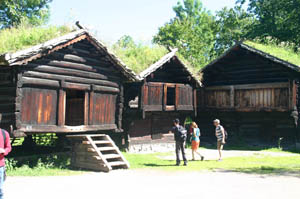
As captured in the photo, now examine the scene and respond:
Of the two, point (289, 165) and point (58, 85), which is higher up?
point (58, 85)

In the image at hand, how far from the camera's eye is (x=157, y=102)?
19906mm

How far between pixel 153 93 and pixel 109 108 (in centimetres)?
421

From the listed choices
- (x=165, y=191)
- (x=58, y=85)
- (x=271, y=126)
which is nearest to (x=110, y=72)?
(x=58, y=85)

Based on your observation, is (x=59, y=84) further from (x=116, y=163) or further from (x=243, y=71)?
(x=243, y=71)

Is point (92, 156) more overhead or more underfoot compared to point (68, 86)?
more underfoot

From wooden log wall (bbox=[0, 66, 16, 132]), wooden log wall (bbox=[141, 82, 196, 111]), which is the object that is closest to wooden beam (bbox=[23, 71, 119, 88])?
wooden log wall (bbox=[0, 66, 16, 132])

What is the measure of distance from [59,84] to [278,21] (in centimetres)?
2633

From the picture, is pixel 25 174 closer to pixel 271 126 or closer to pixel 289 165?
pixel 289 165

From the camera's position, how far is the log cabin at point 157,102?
1933 centimetres

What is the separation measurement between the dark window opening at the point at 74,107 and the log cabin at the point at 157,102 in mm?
2997

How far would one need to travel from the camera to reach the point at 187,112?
72.9 feet

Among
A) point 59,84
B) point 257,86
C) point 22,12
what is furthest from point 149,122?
point 22,12

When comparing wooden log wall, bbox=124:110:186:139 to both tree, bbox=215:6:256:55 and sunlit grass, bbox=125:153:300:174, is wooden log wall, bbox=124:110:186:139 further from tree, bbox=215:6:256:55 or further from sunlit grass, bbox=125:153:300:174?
tree, bbox=215:6:256:55

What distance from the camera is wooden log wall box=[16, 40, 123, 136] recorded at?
1259 centimetres
